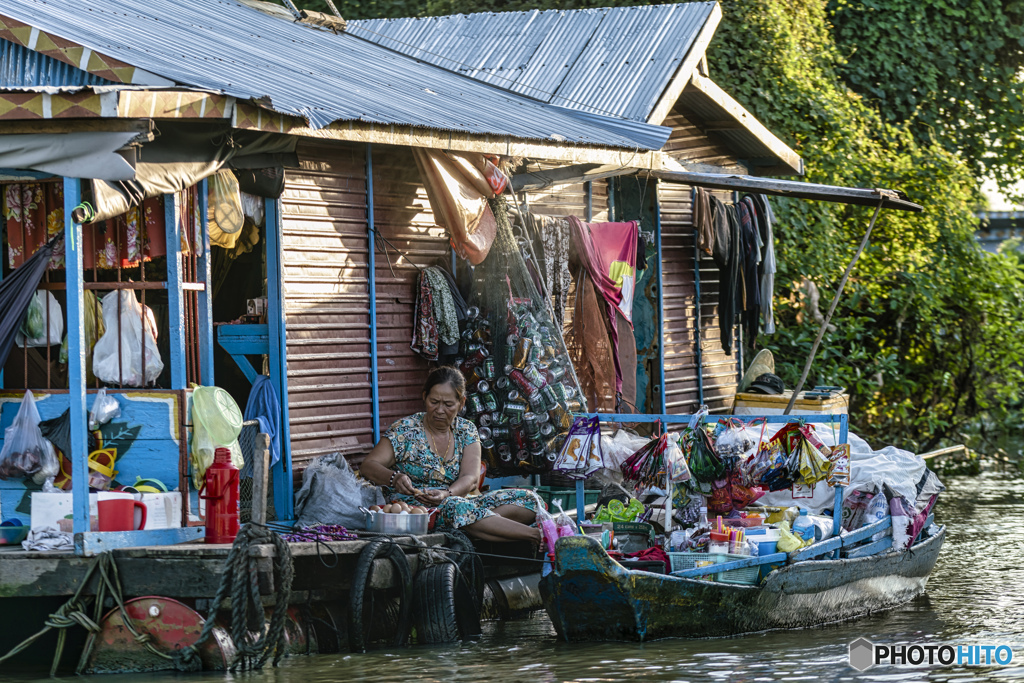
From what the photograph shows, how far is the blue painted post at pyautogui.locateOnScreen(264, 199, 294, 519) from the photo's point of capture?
8234 millimetres

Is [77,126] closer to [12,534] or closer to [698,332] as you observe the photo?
[12,534]

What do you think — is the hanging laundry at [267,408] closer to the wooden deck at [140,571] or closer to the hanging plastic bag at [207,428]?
the hanging plastic bag at [207,428]

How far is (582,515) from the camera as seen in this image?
8570 mm

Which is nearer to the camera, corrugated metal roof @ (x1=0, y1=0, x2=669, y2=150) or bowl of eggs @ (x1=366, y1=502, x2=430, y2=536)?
corrugated metal roof @ (x1=0, y1=0, x2=669, y2=150)

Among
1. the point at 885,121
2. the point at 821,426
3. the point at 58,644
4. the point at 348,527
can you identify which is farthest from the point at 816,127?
the point at 58,644

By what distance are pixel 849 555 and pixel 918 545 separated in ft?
3.08

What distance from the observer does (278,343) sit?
27.2 feet

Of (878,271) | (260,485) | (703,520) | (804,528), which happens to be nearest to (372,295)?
(260,485)

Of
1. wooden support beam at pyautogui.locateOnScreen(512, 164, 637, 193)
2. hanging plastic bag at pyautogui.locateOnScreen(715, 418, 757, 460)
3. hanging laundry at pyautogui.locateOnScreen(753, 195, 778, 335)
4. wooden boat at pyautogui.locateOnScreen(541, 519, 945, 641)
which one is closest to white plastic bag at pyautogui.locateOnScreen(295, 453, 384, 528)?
wooden boat at pyautogui.locateOnScreen(541, 519, 945, 641)

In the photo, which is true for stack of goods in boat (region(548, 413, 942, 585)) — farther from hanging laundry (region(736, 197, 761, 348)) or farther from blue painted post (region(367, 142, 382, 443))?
hanging laundry (region(736, 197, 761, 348))

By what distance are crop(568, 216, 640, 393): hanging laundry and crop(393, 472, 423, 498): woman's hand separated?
3073 mm

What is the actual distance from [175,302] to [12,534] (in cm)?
159

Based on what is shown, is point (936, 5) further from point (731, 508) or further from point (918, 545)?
point (731, 508)

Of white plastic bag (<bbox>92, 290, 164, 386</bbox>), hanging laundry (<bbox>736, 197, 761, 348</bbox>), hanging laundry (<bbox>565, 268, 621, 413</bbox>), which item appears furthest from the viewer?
hanging laundry (<bbox>736, 197, 761, 348</bbox>)
